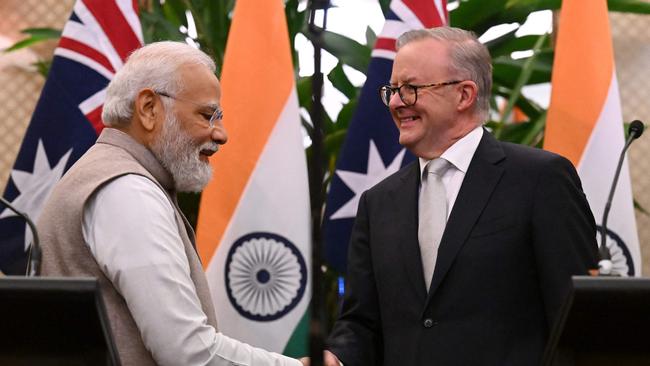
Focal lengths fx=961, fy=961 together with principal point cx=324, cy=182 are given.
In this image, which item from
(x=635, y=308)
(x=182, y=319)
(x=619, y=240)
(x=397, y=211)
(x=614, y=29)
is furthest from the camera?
(x=614, y=29)

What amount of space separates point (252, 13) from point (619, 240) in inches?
62.6

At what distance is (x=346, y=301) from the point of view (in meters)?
2.39

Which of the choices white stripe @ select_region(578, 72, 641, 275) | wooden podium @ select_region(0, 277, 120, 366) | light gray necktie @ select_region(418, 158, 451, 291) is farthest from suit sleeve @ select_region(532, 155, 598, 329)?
white stripe @ select_region(578, 72, 641, 275)

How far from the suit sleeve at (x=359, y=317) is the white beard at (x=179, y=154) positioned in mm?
475

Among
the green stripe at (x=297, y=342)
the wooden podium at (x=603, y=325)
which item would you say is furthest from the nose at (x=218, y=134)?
the green stripe at (x=297, y=342)

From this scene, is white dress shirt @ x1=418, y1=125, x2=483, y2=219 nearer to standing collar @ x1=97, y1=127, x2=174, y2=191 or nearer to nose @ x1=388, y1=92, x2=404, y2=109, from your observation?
nose @ x1=388, y1=92, x2=404, y2=109

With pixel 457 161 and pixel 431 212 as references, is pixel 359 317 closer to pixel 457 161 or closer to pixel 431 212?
pixel 431 212

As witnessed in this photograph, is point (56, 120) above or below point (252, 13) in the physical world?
below

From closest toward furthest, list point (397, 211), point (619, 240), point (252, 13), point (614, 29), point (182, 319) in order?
1. point (182, 319)
2. point (397, 211)
3. point (619, 240)
4. point (252, 13)
5. point (614, 29)

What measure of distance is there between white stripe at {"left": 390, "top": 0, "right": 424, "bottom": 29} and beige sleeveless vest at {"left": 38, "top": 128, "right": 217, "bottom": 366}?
5.88 feet

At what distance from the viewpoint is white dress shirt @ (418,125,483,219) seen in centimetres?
230

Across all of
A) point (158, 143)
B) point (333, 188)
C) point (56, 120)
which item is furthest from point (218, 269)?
point (158, 143)

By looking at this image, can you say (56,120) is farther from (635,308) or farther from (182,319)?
(635,308)

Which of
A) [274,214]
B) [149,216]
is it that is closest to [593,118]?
[274,214]
